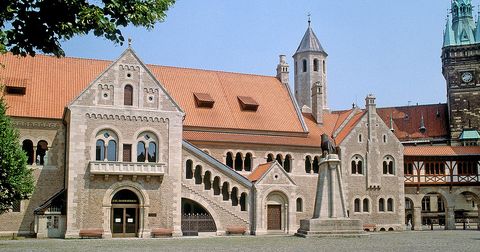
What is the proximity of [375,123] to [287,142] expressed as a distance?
927 cm

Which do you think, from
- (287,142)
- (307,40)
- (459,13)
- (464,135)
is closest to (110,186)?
(287,142)

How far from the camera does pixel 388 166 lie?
186 feet

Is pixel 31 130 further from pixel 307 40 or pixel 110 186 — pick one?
pixel 307 40

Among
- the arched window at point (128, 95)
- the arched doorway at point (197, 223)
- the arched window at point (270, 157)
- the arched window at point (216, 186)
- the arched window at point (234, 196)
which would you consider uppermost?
the arched window at point (128, 95)

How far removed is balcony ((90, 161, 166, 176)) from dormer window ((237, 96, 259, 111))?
13.9 m

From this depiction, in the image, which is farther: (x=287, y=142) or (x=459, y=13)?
(x=459, y=13)

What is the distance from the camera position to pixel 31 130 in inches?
1762

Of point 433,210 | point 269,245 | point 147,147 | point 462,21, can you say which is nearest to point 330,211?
point 269,245

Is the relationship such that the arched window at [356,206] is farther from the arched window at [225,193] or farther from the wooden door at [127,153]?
the wooden door at [127,153]

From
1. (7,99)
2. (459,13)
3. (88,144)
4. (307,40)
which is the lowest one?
(88,144)

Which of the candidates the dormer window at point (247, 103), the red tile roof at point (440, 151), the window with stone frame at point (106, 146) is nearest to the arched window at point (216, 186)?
the window with stone frame at point (106, 146)

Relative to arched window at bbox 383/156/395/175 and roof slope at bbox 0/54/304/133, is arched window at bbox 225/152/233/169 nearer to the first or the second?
roof slope at bbox 0/54/304/133

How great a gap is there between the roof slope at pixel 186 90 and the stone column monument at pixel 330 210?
15.6 meters

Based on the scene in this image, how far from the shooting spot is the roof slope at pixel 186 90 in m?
46.8
